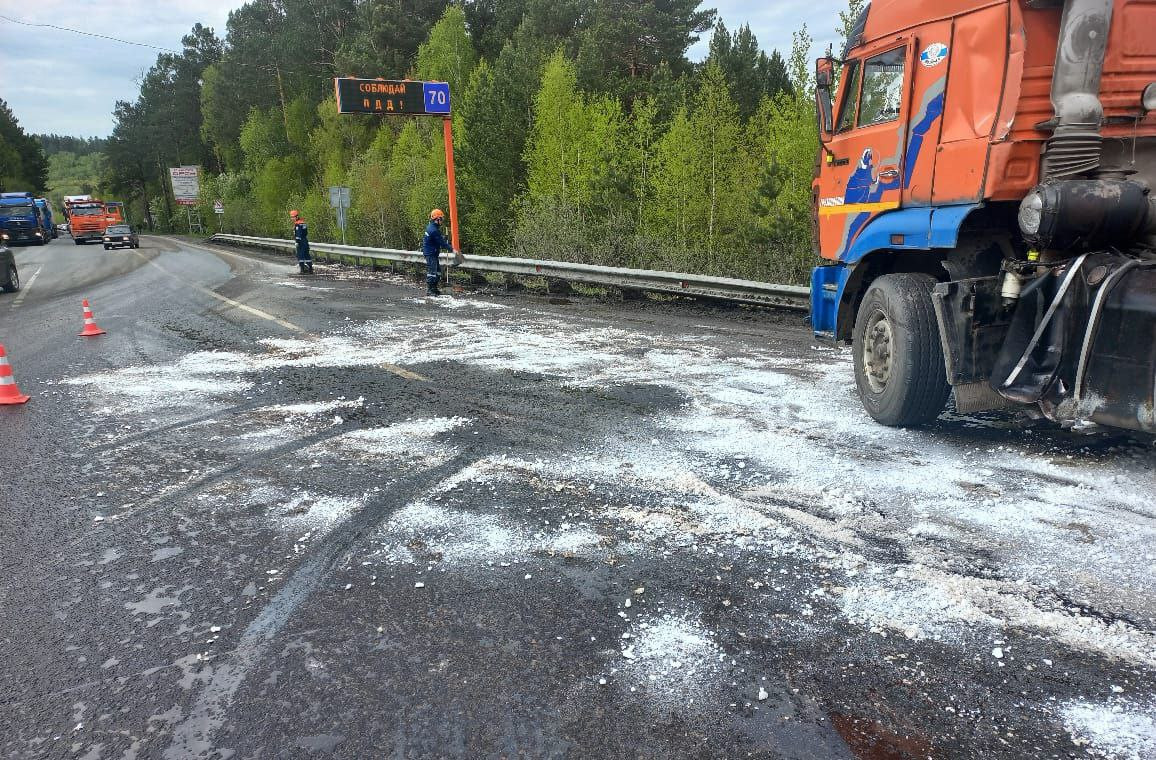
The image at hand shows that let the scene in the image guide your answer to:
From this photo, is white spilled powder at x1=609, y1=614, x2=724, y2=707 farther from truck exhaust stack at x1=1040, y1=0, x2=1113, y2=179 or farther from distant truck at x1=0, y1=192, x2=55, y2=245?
distant truck at x1=0, y1=192, x2=55, y2=245

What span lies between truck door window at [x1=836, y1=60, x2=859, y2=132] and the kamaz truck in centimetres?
18

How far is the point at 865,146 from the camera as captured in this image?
18.5ft

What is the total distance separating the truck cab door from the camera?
5.23 metres

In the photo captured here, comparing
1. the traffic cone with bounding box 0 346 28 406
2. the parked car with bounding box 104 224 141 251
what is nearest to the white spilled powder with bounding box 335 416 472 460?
the traffic cone with bounding box 0 346 28 406

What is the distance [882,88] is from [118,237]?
42.9 meters

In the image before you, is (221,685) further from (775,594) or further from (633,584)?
(775,594)

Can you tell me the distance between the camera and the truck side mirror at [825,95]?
19.6ft

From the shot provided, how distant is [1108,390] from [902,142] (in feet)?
7.29

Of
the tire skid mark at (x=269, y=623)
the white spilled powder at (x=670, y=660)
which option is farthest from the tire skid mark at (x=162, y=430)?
the white spilled powder at (x=670, y=660)

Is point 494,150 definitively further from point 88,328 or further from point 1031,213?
point 1031,213

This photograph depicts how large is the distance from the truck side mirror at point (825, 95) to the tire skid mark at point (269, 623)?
4.34 m

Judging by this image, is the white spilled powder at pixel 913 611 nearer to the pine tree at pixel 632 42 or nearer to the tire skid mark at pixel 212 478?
the tire skid mark at pixel 212 478

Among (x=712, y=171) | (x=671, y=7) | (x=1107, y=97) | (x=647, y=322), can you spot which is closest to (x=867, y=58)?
(x=1107, y=97)

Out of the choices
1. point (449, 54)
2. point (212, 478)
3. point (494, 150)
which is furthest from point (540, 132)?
point (212, 478)
